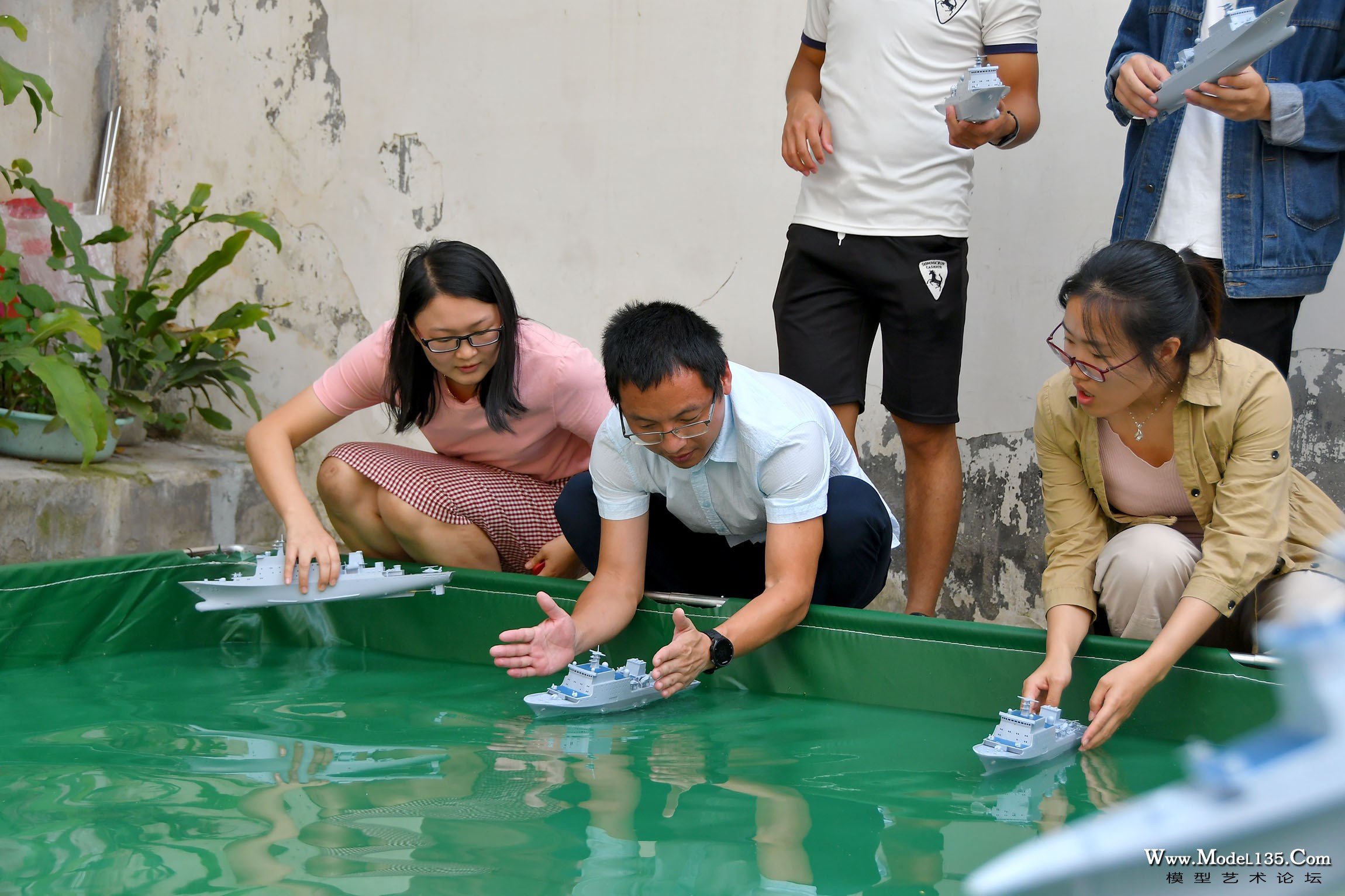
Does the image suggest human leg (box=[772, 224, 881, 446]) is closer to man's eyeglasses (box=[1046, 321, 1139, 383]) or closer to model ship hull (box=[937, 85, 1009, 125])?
model ship hull (box=[937, 85, 1009, 125])

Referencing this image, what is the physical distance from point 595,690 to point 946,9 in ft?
5.48

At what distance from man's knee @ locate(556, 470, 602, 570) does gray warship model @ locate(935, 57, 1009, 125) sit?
3.46 feet

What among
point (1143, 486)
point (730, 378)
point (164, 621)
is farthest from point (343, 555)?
point (1143, 486)

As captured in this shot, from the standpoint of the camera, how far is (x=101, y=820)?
1.62m

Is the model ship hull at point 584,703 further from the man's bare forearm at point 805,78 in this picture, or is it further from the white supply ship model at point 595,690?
the man's bare forearm at point 805,78

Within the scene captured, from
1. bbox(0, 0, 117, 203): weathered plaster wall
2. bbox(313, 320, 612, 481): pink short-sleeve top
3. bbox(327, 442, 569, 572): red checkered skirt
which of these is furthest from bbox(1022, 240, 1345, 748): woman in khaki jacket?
bbox(0, 0, 117, 203): weathered plaster wall

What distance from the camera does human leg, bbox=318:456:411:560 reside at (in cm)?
290

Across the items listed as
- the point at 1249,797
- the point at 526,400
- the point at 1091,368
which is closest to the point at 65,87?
the point at 526,400

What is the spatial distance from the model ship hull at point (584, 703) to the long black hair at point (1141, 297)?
0.97 metres

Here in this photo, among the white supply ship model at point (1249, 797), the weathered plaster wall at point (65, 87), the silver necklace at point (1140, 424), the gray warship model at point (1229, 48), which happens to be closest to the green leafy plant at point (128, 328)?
the weathered plaster wall at point (65, 87)

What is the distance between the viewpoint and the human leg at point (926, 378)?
2727mm

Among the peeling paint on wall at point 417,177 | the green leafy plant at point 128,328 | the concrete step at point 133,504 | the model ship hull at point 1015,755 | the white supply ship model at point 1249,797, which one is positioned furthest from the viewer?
the peeling paint on wall at point 417,177

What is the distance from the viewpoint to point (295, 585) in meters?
2.53

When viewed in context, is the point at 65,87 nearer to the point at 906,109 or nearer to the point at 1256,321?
the point at 906,109
